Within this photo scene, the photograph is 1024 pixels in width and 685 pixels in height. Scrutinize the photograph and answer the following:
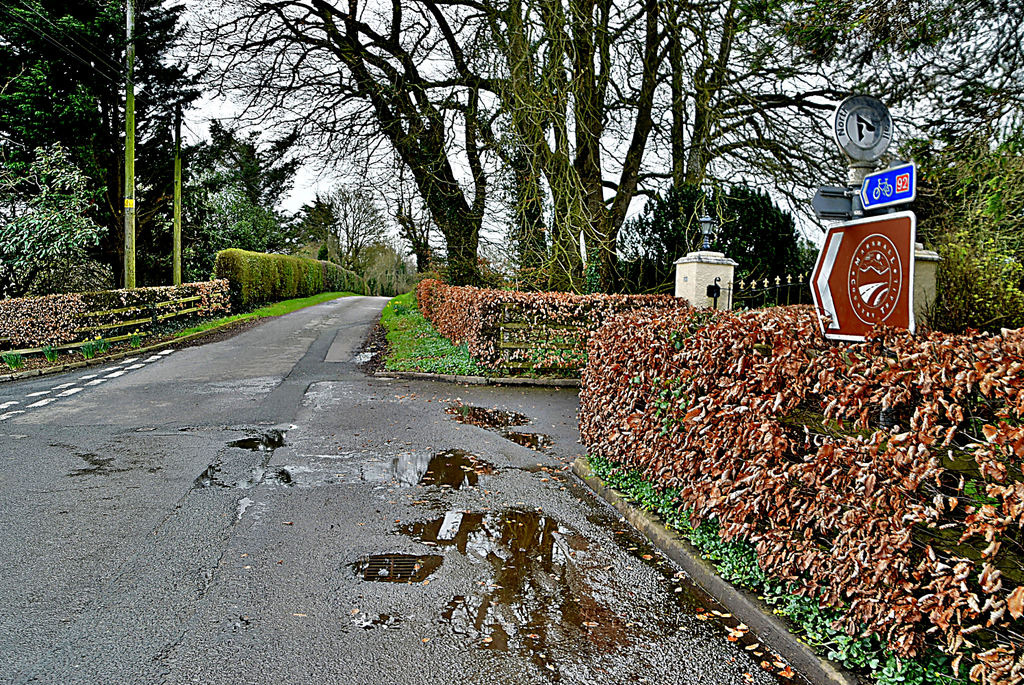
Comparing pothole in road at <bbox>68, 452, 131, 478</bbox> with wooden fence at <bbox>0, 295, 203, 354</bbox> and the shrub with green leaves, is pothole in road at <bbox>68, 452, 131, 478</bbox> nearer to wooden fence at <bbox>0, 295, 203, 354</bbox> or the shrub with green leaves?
wooden fence at <bbox>0, 295, 203, 354</bbox>

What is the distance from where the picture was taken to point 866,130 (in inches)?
145

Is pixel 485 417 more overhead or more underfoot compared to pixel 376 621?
more overhead

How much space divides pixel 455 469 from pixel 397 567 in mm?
2310

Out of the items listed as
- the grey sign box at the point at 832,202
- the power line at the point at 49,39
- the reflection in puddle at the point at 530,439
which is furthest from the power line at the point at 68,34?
the grey sign box at the point at 832,202

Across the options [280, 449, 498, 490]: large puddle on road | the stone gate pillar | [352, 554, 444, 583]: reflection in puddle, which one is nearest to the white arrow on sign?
[352, 554, 444, 583]: reflection in puddle

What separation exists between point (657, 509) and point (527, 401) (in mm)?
5518

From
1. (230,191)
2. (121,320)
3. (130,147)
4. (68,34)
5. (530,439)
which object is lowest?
(530,439)

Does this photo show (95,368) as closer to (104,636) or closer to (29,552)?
(29,552)

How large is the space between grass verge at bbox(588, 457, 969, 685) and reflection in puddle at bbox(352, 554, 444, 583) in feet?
5.62

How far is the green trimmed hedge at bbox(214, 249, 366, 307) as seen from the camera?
25.8m

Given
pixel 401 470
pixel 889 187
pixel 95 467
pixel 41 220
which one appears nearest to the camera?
pixel 889 187

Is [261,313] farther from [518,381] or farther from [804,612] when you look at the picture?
Answer: [804,612]

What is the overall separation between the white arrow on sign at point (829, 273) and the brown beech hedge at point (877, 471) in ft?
0.52

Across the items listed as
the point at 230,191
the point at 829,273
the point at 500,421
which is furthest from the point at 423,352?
the point at 230,191
